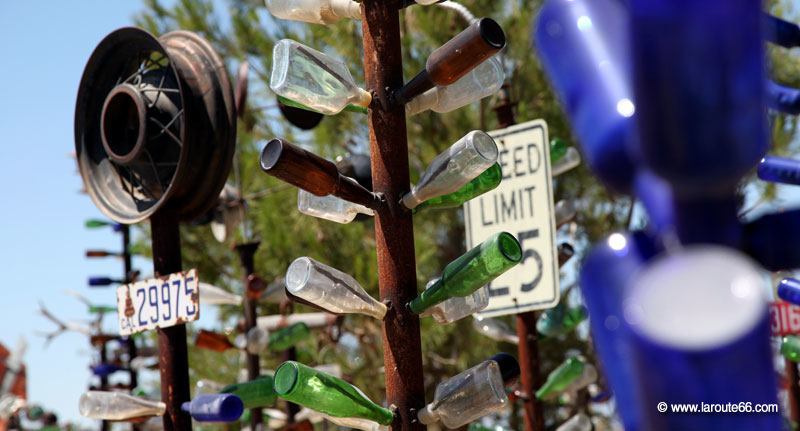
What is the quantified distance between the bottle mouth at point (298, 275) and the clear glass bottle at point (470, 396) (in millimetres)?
428

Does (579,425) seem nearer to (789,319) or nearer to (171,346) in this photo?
(789,319)

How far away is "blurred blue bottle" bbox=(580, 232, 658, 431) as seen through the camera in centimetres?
120

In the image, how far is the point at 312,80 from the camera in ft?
9.21

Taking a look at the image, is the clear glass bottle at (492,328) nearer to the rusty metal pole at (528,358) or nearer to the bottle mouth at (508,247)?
the rusty metal pole at (528,358)

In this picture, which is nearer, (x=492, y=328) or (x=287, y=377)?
(x=287, y=377)

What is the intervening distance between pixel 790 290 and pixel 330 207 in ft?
4.28

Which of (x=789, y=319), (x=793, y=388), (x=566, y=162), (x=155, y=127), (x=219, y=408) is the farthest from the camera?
(x=793, y=388)

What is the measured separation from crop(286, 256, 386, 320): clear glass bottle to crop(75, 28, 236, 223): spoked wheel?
174 centimetres

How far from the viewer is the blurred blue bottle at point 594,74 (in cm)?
120

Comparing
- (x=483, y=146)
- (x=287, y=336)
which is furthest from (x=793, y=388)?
(x=483, y=146)

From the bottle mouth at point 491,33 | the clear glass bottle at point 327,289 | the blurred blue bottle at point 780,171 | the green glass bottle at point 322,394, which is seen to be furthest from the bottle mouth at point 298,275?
the blurred blue bottle at point 780,171

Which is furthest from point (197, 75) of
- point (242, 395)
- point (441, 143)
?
point (441, 143)

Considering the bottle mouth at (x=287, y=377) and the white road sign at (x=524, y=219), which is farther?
the white road sign at (x=524, y=219)

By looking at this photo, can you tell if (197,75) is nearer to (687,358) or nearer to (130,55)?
(130,55)
